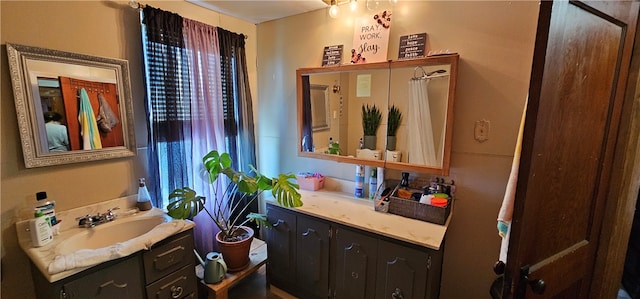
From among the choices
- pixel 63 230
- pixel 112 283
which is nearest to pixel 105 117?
pixel 63 230

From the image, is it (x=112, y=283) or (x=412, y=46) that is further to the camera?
(x=412, y=46)

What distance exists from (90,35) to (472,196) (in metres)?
2.52

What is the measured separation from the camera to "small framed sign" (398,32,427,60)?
1691 millimetres

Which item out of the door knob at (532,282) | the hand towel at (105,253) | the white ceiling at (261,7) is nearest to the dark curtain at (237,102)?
the white ceiling at (261,7)

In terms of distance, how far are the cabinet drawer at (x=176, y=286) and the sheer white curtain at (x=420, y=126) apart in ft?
5.24

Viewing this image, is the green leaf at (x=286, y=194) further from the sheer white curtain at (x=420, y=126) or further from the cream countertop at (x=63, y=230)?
the sheer white curtain at (x=420, y=126)

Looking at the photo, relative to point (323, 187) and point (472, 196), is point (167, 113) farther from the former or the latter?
point (472, 196)

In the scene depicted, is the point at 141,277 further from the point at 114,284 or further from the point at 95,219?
the point at 95,219

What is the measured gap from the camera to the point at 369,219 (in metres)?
1.66

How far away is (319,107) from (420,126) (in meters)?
0.82

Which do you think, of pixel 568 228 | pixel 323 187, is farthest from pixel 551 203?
pixel 323 187

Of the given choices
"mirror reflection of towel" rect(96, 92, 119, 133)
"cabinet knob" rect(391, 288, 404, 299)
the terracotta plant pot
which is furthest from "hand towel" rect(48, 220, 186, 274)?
"cabinet knob" rect(391, 288, 404, 299)

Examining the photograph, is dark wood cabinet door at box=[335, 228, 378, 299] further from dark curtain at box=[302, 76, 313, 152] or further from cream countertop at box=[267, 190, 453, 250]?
dark curtain at box=[302, 76, 313, 152]

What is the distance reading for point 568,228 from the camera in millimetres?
1020
